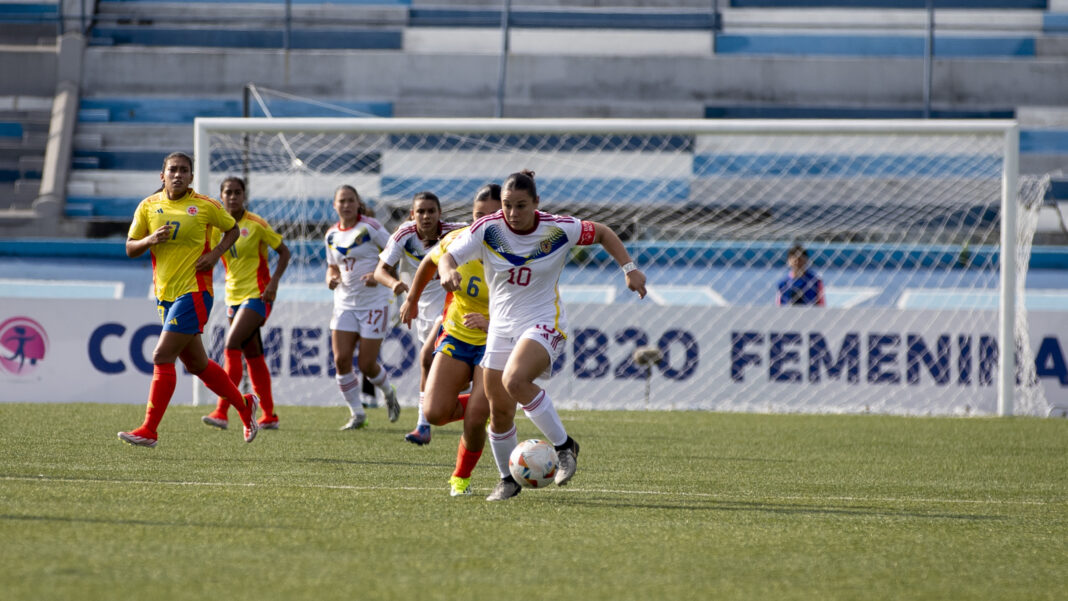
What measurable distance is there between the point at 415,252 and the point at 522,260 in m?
2.83

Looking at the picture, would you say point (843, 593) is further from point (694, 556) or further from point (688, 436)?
point (688, 436)

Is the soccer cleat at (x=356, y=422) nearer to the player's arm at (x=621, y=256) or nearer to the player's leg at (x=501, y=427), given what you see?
the player's leg at (x=501, y=427)

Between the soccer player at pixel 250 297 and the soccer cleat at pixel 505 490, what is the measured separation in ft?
14.8

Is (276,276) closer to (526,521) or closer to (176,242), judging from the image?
(176,242)

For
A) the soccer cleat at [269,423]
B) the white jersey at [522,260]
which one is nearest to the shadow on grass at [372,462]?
the white jersey at [522,260]

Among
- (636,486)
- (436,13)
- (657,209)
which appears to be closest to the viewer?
(636,486)

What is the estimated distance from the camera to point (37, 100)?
21406mm

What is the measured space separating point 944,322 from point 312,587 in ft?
34.9

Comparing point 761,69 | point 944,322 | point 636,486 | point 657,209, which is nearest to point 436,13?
point 761,69

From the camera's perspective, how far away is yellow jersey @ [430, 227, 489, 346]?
717 cm

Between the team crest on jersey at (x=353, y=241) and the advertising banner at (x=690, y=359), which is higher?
the team crest on jersey at (x=353, y=241)

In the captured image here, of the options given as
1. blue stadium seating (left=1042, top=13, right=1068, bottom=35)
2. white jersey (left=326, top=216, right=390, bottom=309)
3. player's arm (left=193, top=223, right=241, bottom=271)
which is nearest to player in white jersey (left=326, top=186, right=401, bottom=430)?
white jersey (left=326, top=216, right=390, bottom=309)

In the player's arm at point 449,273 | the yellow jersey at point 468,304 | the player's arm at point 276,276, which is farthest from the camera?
the player's arm at point 276,276

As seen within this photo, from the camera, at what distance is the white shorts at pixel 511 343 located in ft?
21.2
